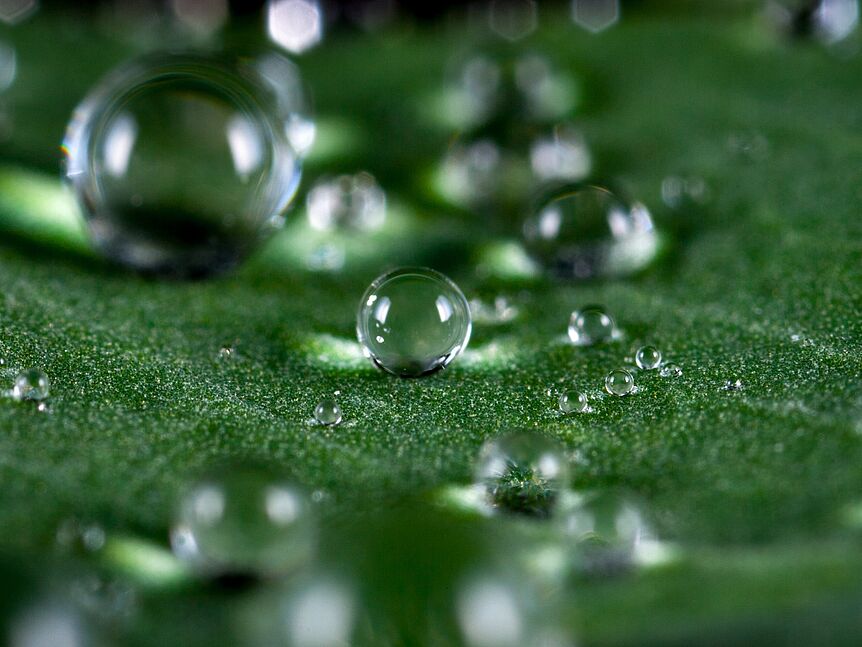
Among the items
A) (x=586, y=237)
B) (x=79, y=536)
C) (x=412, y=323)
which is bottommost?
(x=79, y=536)

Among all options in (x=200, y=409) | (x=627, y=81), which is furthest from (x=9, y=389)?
(x=627, y=81)

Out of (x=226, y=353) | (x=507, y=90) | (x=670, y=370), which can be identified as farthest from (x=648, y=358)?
(x=507, y=90)

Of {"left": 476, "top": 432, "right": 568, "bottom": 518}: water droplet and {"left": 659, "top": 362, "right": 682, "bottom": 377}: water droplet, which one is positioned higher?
{"left": 659, "top": 362, "right": 682, "bottom": 377}: water droplet

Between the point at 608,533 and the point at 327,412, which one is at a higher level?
the point at 327,412

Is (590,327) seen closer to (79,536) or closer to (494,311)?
(494,311)

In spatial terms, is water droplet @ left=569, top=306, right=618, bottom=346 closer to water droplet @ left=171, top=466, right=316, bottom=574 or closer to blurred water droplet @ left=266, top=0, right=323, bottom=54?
water droplet @ left=171, top=466, right=316, bottom=574

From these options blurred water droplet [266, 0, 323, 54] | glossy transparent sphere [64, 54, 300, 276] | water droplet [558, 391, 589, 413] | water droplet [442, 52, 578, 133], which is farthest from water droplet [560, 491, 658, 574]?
blurred water droplet [266, 0, 323, 54]

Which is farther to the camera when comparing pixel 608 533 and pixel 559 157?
pixel 559 157
